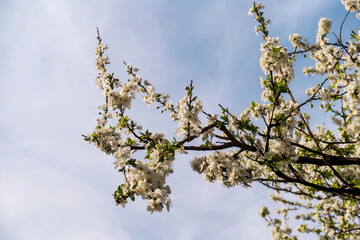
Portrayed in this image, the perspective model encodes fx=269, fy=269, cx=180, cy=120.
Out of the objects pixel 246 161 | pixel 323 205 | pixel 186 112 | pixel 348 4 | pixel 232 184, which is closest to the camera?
pixel 186 112

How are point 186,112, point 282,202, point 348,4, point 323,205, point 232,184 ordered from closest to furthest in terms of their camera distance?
point 186,112 → point 232,184 → point 348,4 → point 323,205 → point 282,202

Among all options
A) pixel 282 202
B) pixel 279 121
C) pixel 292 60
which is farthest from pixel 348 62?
pixel 282 202

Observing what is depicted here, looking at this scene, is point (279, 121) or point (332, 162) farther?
point (332, 162)

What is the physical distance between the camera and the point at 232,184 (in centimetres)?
483

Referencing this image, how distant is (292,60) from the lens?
6.81m

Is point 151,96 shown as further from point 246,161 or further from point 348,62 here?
point 348,62

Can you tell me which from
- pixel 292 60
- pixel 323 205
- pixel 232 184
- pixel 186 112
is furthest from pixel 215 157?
pixel 323 205

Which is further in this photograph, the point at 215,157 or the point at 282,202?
the point at 282,202

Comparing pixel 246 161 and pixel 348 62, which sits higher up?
pixel 348 62

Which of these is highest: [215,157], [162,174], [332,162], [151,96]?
[151,96]

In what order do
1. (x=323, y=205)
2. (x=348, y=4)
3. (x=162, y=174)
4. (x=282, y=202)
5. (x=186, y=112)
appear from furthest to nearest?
(x=282, y=202)
(x=323, y=205)
(x=348, y=4)
(x=186, y=112)
(x=162, y=174)

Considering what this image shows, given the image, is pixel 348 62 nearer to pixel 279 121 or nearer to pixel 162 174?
pixel 279 121

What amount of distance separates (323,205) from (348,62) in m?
7.84

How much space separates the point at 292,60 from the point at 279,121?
3077 mm
